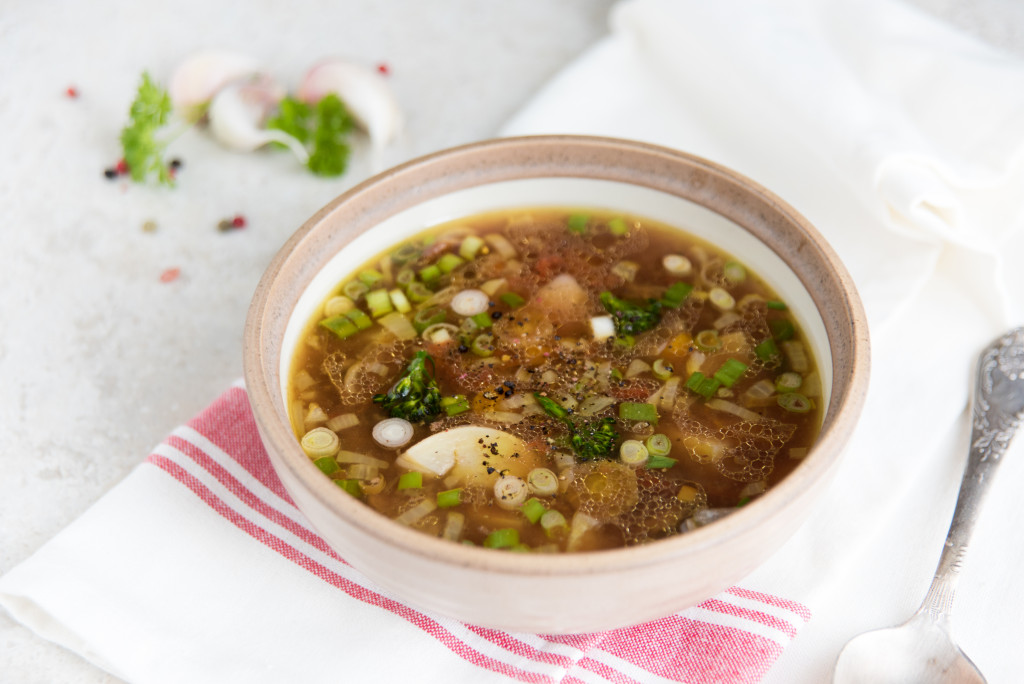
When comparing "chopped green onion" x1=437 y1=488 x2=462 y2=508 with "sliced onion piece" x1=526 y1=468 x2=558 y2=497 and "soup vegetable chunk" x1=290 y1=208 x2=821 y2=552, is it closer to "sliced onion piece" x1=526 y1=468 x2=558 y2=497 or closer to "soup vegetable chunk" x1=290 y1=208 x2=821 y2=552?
"soup vegetable chunk" x1=290 y1=208 x2=821 y2=552

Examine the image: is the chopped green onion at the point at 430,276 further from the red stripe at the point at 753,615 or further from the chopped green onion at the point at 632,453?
the red stripe at the point at 753,615

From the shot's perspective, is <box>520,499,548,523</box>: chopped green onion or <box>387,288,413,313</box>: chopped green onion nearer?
<box>520,499,548,523</box>: chopped green onion

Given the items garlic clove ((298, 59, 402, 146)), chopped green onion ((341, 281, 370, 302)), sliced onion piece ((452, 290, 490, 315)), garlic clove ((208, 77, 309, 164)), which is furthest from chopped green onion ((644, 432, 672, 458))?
garlic clove ((208, 77, 309, 164))

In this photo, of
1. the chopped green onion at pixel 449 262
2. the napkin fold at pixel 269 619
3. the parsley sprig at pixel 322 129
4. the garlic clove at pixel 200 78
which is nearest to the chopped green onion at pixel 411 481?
the napkin fold at pixel 269 619

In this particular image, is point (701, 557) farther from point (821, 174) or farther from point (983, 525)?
point (821, 174)

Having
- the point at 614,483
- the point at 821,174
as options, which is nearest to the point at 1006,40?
the point at 821,174
